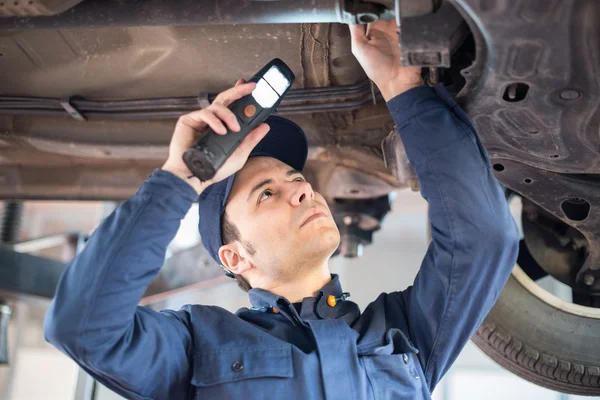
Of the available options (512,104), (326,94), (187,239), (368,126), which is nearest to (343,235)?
(368,126)

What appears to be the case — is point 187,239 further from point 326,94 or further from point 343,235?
point 326,94

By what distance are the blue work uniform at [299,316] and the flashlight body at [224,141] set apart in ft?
0.12

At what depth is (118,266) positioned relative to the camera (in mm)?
897

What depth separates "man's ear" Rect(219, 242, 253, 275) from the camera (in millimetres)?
1229

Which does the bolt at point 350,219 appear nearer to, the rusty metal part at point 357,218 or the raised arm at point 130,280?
the rusty metal part at point 357,218

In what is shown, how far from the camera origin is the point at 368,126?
5.16ft

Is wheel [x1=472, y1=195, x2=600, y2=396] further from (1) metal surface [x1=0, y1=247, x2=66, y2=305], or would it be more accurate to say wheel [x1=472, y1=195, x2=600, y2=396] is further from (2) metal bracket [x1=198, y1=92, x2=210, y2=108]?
(1) metal surface [x1=0, y1=247, x2=66, y2=305]

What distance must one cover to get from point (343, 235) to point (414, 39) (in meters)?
1.13

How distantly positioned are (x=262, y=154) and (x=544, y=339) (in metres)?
0.70

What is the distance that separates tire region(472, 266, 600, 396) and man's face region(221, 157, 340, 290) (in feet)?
1.59

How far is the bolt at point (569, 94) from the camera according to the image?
3.08ft

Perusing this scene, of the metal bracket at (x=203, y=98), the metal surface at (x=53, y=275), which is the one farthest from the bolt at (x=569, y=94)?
the metal surface at (x=53, y=275)

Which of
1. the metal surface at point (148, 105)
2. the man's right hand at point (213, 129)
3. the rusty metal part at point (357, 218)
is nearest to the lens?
the man's right hand at point (213, 129)

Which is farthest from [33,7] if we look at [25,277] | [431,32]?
[25,277]
